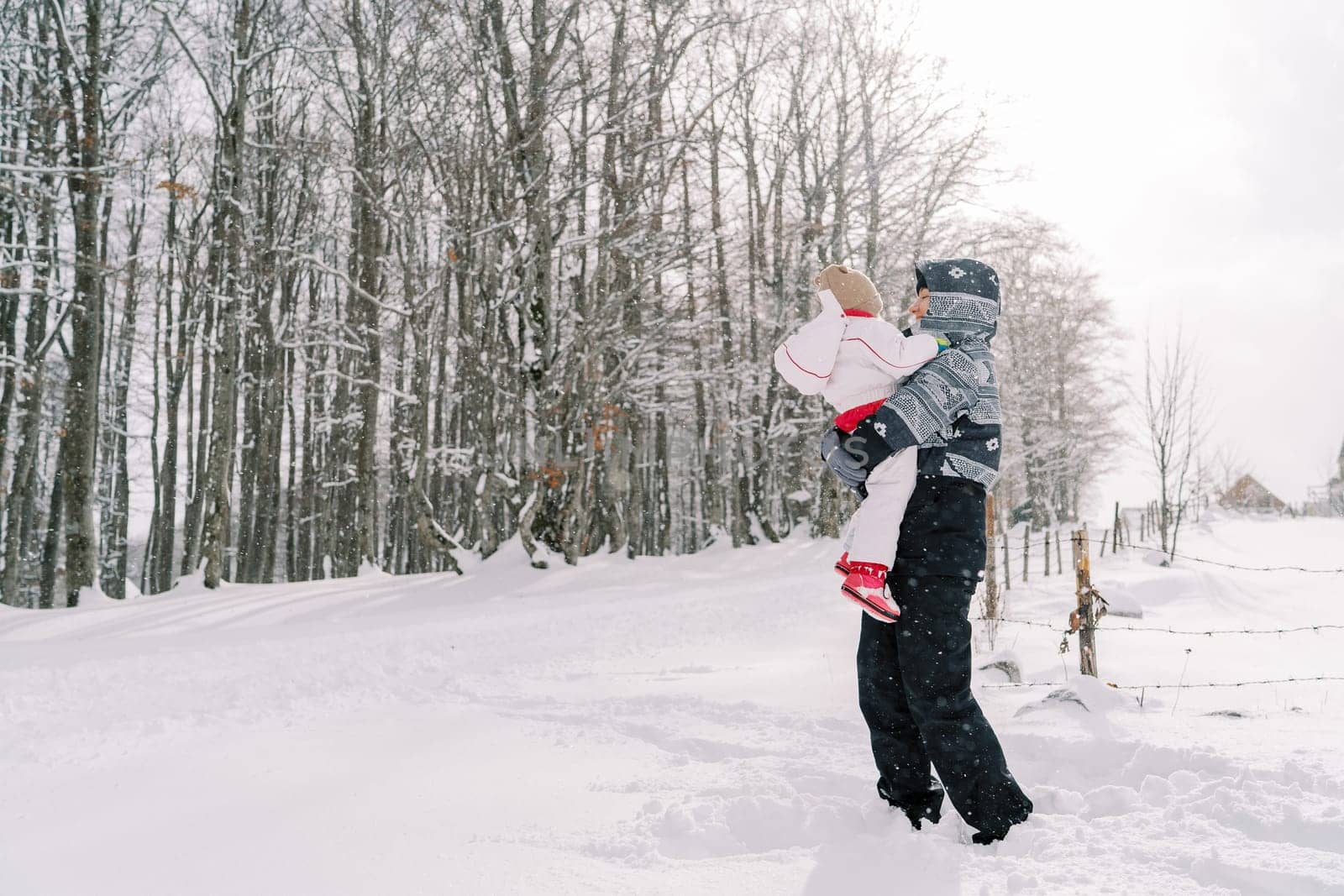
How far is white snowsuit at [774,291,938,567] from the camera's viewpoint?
7.80 feet

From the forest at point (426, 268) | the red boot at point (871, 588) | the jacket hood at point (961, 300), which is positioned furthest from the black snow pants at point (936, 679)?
the forest at point (426, 268)

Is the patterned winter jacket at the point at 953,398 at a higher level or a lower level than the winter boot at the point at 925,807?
higher

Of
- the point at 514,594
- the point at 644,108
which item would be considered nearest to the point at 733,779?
the point at 514,594

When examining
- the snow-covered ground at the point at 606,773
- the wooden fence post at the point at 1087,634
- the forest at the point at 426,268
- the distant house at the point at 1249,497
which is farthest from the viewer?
the distant house at the point at 1249,497

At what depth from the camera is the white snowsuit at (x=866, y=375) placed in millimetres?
2379

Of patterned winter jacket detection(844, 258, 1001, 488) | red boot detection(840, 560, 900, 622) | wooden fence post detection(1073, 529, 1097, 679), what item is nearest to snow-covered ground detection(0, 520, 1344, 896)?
wooden fence post detection(1073, 529, 1097, 679)

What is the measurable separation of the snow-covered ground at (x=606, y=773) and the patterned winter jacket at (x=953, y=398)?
1.08 meters

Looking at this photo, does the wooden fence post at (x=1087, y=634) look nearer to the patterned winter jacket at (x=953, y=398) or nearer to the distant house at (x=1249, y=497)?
the patterned winter jacket at (x=953, y=398)

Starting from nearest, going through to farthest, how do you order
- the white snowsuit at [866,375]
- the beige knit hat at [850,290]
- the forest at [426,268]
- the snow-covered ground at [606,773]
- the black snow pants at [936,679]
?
1. the snow-covered ground at [606,773]
2. the black snow pants at [936,679]
3. the white snowsuit at [866,375]
4. the beige knit hat at [850,290]
5. the forest at [426,268]

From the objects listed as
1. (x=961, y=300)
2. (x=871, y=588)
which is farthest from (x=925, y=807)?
(x=961, y=300)

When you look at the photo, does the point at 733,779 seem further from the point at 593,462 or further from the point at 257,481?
the point at 257,481

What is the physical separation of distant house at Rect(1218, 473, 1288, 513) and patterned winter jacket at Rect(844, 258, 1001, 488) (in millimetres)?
52050

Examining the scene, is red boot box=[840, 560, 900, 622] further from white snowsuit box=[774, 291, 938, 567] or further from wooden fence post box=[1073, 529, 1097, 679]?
wooden fence post box=[1073, 529, 1097, 679]

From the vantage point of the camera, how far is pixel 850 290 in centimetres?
260
